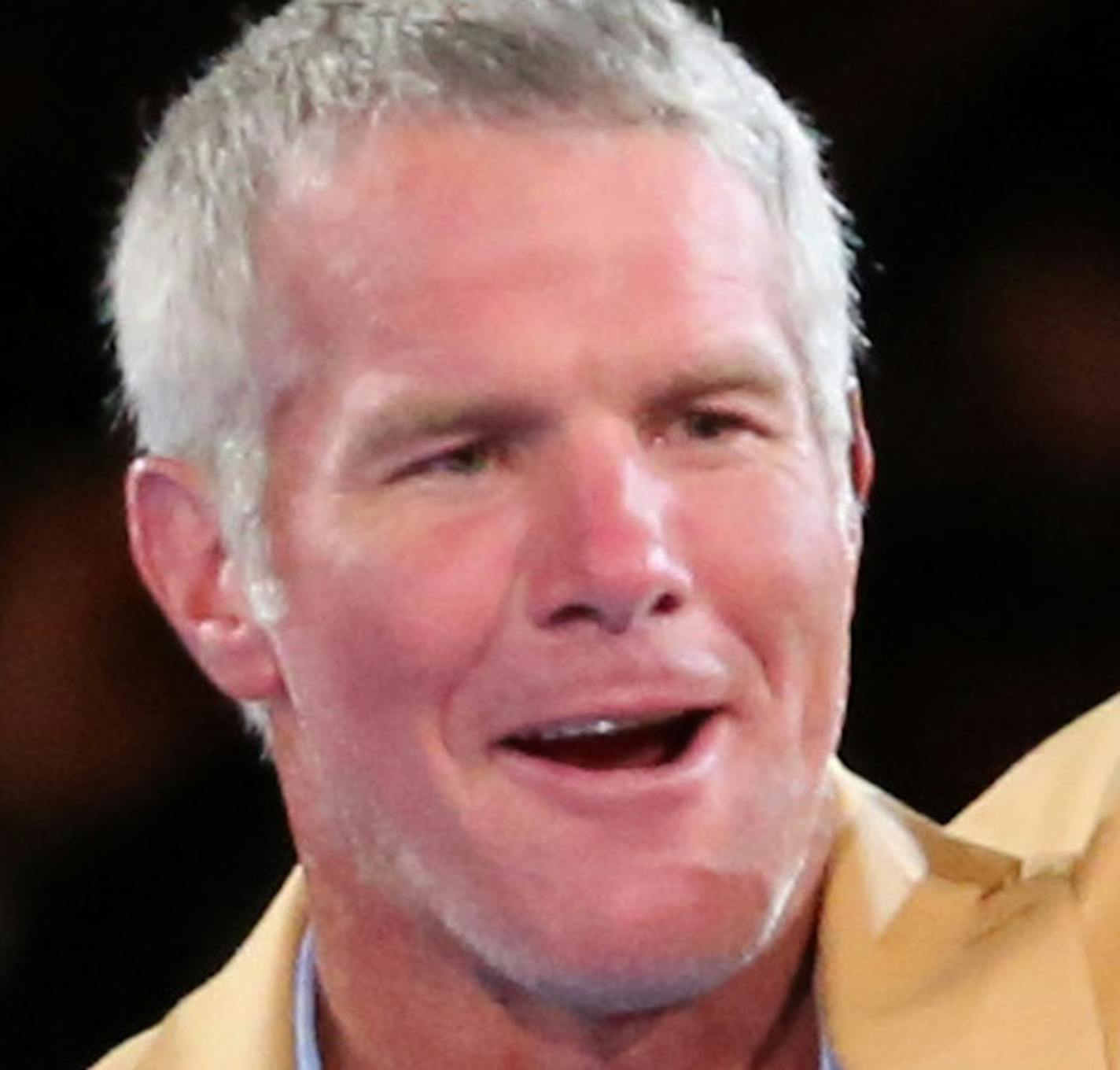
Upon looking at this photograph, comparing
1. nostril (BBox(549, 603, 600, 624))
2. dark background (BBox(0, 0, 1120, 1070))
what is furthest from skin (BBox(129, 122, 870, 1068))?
dark background (BBox(0, 0, 1120, 1070))

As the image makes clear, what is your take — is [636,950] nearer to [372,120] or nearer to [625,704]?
[625,704]

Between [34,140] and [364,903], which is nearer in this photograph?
[364,903]

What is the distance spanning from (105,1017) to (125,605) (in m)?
0.22

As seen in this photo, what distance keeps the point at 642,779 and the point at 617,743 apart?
0.04m

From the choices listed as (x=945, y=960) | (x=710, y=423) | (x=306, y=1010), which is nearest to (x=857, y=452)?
(x=710, y=423)

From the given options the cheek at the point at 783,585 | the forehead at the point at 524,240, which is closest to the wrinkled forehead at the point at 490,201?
the forehead at the point at 524,240

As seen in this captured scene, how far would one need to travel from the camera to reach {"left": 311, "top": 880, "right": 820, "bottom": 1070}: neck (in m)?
1.05

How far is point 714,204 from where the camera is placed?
40.9 inches

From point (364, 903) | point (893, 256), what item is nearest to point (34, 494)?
point (364, 903)

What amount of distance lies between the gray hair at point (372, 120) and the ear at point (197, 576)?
2 centimetres

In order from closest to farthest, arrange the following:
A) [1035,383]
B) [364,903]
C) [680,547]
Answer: [680,547], [364,903], [1035,383]

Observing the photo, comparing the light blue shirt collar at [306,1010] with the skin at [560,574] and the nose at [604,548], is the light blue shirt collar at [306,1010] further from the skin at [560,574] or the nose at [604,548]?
the nose at [604,548]

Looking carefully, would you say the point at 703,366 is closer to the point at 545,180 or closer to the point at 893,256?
the point at 545,180

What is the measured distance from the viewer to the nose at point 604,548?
949 mm
